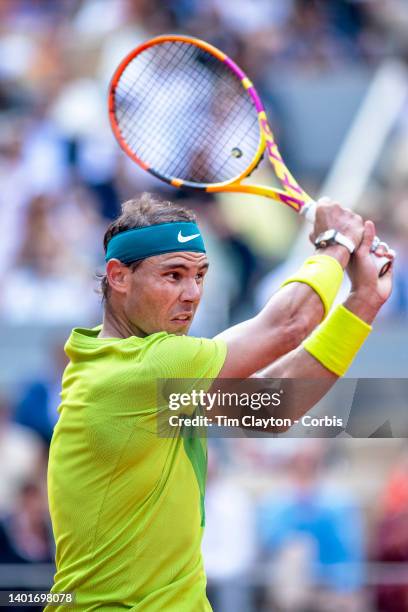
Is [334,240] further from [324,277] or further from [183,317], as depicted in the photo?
[183,317]

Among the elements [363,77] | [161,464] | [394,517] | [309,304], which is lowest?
[394,517]

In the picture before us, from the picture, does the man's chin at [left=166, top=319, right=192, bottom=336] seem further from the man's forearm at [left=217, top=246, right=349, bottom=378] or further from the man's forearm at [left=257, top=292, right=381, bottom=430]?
the man's forearm at [left=257, top=292, right=381, bottom=430]

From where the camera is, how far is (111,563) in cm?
342

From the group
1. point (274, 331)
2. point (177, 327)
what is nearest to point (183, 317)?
point (177, 327)

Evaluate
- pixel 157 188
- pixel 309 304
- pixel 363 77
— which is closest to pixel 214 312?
pixel 157 188

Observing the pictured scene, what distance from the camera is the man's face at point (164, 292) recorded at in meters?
3.52

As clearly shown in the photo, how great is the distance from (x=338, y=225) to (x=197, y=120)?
3118mm

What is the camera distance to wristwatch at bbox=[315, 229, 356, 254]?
3592 mm

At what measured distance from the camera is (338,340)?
3.53 meters

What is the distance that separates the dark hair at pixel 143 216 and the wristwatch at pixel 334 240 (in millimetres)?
393

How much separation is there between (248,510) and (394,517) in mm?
847

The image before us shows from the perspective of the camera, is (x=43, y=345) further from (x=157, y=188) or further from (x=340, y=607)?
(x=340, y=607)

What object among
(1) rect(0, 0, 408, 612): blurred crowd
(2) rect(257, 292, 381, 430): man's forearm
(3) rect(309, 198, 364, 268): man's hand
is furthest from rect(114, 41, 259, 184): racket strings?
(1) rect(0, 0, 408, 612): blurred crowd

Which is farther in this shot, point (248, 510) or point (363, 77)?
point (363, 77)
